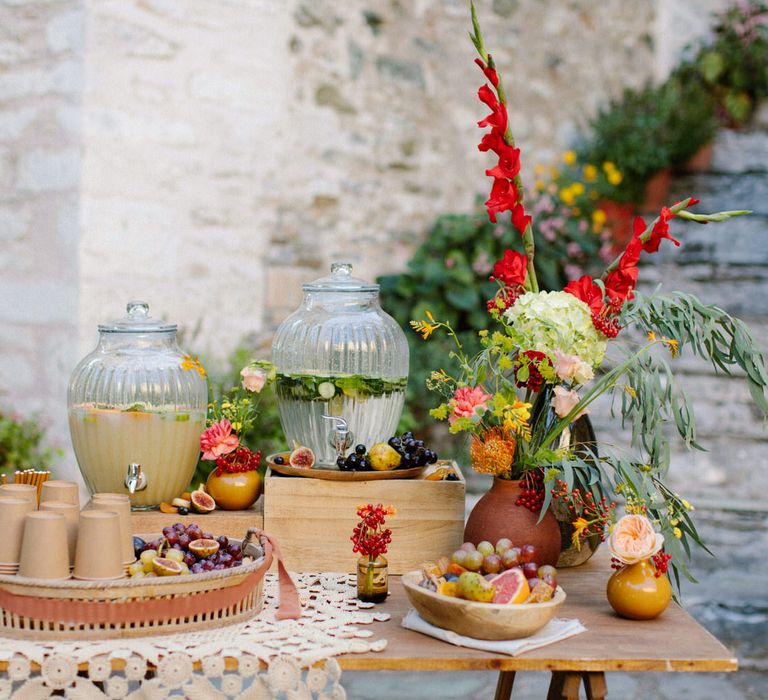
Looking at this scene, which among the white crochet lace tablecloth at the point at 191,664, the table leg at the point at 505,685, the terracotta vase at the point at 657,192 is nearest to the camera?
the white crochet lace tablecloth at the point at 191,664

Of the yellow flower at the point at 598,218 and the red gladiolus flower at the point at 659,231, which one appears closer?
the red gladiolus flower at the point at 659,231

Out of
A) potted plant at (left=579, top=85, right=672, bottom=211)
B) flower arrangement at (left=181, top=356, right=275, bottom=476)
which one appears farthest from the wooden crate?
potted plant at (left=579, top=85, right=672, bottom=211)

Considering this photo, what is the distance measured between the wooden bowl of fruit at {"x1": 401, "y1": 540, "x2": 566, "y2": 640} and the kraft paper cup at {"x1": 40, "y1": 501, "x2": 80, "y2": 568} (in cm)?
57

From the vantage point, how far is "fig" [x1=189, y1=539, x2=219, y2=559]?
184 cm

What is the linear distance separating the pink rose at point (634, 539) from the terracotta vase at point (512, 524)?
0.17 meters

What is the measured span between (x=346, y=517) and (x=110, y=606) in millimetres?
577

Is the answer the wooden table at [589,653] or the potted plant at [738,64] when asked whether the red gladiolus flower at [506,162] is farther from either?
the potted plant at [738,64]

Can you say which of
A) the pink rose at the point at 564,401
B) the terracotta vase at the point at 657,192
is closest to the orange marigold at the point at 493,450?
the pink rose at the point at 564,401

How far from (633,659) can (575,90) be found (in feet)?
19.1

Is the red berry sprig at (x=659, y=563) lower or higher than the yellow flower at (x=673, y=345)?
lower

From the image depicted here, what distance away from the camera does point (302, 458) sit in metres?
2.17

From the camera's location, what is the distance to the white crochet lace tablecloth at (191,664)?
1.58 m

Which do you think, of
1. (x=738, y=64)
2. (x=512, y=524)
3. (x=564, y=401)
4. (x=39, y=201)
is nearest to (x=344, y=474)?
(x=512, y=524)

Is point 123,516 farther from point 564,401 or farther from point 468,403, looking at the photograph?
point 564,401
